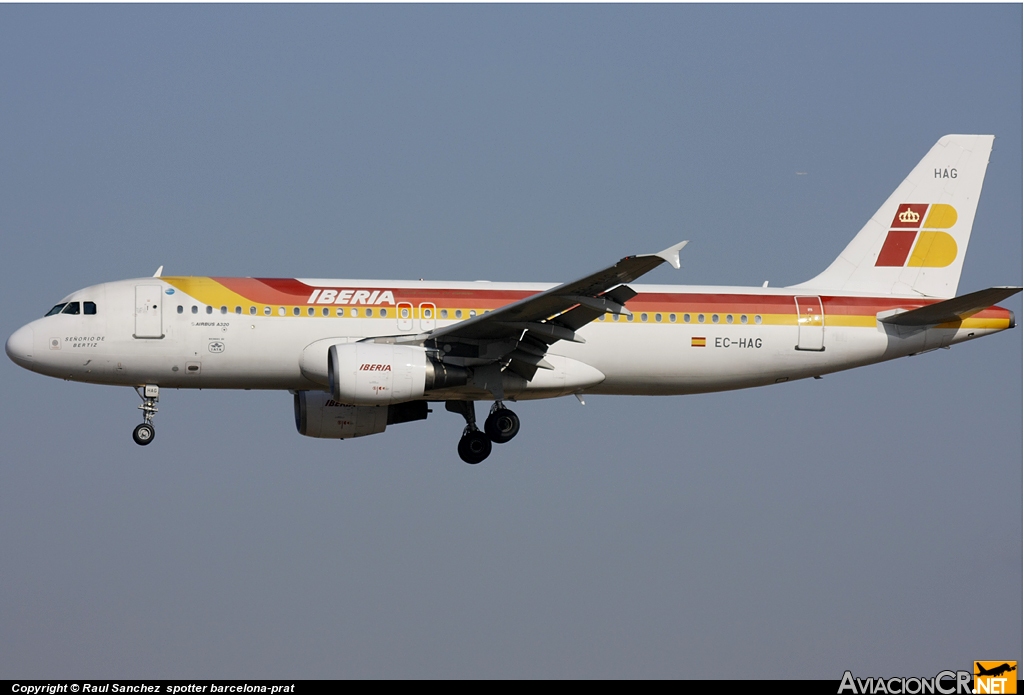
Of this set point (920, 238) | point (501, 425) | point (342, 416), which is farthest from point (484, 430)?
point (920, 238)

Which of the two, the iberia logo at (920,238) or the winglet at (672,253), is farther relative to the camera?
the iberia logo at (920,238)

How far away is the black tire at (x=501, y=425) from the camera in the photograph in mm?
36688

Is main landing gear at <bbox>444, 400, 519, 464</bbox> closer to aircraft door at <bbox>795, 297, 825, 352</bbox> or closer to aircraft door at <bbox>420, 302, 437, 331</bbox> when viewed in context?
aircraft door at <bbox>420, 302, 437, 331</bbox>

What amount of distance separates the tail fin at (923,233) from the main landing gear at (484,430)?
831cm

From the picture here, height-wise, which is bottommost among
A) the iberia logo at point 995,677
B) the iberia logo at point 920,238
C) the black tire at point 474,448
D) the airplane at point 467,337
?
the iberia logo at point 995,677

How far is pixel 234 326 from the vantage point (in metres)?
35.0

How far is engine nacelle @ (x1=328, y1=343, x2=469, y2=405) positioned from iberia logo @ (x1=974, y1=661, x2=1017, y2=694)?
12.8 metres

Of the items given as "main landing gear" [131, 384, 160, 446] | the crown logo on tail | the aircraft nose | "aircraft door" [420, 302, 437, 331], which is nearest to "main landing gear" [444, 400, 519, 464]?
"aircraft door" [420, 302, 437, 331]

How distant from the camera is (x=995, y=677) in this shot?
30.5 metres

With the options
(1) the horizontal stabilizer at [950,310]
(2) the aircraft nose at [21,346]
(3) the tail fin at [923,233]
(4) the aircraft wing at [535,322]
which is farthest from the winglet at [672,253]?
(2) the aircraft nose at [21,346]

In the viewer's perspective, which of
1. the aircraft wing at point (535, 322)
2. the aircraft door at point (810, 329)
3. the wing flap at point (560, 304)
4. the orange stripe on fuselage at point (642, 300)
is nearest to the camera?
the wing flap at point (560, 304)

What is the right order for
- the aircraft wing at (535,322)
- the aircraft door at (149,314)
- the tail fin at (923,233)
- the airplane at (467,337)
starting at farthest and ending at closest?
1. the tail fin at (923,233)
2. the aircraft door at (149,314)
3. the airplane at (467,337)
4. the aircraft wing at (535,322)

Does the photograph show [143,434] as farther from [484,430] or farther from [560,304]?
[560,304]

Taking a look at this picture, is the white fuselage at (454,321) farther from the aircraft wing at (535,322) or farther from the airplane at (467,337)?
the aircraft wing at (535,322)
